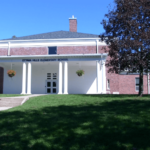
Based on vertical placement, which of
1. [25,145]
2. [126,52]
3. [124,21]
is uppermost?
[124,21]

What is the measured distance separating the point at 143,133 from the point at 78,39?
74.0 ft

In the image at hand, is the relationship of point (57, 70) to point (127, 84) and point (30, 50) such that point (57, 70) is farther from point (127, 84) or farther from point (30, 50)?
point (127, 84)

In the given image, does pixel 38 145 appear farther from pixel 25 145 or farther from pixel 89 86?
pixel 89 86

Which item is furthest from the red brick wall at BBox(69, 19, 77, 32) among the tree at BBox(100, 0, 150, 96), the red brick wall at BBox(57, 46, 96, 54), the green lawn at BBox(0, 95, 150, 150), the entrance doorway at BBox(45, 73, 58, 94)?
the green lawn at BBox(0, 95, 150, 150)

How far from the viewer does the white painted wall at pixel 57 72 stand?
25.4 metres

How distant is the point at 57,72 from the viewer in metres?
26.0

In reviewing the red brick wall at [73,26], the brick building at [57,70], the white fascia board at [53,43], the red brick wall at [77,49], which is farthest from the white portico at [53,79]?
Result: the red brick wall at [73,26]

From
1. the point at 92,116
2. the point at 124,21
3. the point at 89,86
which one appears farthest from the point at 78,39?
the point at 92,116

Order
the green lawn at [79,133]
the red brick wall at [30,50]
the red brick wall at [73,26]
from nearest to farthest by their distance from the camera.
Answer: the green lawn at [79,133] → the red brick wall at [30,50] → the red brick wall at [73,26]

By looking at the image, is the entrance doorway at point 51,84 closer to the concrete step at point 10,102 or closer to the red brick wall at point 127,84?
the red brick wall at point 127,84

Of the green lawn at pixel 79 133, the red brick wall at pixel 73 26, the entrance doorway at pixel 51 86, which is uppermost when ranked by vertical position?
the red brick wall at pixel 73 26

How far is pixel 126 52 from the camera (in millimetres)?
13648

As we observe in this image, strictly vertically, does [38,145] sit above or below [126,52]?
below

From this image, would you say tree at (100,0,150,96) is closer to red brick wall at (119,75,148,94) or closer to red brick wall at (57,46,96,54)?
red brick wall at (57,46,96,54)
